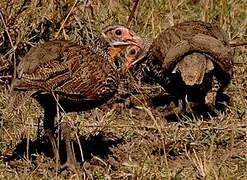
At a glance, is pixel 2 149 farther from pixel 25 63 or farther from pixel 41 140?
pixel 25 63

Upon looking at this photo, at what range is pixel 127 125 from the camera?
7.04 meters

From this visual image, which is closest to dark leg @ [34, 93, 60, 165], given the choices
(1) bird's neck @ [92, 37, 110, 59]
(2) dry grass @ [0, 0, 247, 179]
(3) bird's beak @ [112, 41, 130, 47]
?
(2) dry grass @ [0, 0, 247, 179]

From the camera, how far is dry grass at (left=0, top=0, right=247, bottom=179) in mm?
6145

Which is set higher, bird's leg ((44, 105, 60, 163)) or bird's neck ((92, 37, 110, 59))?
bird's neck ((92, 37, 110, 59))

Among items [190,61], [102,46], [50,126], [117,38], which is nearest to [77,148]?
[50,126]

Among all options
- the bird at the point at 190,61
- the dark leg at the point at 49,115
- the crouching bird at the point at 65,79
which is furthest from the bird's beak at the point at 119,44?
the dark leg at the point at 49,115

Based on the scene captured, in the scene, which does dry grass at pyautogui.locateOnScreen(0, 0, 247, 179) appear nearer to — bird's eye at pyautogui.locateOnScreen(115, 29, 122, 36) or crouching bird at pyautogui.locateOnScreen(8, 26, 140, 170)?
crouching bird at pyautogui.locateOnScreen(8, 26, 140, 170)

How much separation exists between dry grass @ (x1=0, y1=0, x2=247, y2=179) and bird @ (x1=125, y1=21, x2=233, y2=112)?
0.88ft

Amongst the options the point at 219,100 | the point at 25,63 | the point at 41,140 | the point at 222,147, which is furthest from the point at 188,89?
the point at 25,63

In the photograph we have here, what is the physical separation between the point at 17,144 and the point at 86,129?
645mm

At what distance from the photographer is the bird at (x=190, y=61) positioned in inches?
296

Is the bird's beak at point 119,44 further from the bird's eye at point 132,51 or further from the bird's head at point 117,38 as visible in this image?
the bird's eye at point 132,51

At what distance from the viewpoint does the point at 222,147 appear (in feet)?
22.1

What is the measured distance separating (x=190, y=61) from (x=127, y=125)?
901 mm
